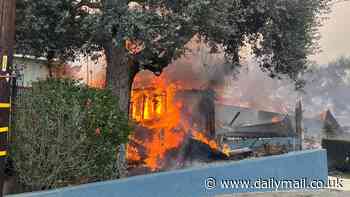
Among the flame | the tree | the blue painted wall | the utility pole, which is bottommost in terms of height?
the blue painted wall

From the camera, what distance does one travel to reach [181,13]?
8531 millimetres

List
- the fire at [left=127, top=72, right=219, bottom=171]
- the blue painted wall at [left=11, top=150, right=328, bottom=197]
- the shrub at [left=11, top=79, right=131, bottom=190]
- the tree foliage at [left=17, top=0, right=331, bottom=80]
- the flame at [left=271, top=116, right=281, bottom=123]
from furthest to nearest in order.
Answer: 1. the flame at [left=271, top=116, right=281, bottom=123]
2. the fire at [left=127, top=72, right=219, bottom=171]
3. the tree foliage at [left=17, top=0, right=331, bottom=80]
4. the blue painted wall at [left=11, top=150, right=328, bottom=197]
5. the shrub at [left=11, top=79, right=131, bottom=190]

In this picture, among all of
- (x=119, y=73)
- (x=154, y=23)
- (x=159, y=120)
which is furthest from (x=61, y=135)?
(x=159, y=120)

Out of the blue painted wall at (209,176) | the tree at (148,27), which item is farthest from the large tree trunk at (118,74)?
the blue painted wall at (209,176)

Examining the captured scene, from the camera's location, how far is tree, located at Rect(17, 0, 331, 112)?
26.5 feet

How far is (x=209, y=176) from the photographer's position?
8.66 metres

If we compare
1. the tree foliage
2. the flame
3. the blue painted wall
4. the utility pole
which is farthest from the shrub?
the flame

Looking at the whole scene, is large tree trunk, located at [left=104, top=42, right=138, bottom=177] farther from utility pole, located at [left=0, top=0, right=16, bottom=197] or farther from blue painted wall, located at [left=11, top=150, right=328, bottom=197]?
utility pole, located at [left=0, top=0, right=16, bottom=197]

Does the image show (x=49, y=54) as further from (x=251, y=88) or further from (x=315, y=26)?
(x=251, y=88)

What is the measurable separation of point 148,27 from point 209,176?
11.0 feet

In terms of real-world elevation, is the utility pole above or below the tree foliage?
below

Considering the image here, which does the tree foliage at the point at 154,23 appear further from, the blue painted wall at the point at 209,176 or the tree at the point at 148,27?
the blue painted wall at the point at 209,176

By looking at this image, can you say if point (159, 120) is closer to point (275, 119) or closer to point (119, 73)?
point (119, 73)

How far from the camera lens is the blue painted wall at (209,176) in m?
6.80
